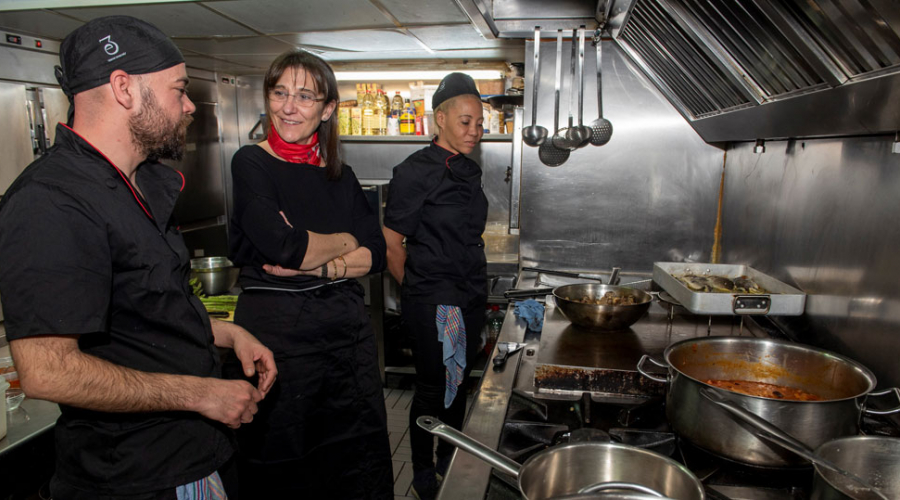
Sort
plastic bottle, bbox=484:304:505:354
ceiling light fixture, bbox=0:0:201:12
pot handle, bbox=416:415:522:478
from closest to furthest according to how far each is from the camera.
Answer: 1. pot handle, bbox=416:415:522:478
2. ceiling light fixture, bbox=0:0:201:12
3. plastic bottle, bbox=484:304:505:354

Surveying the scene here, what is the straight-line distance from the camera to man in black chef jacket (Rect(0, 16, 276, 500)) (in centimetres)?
96

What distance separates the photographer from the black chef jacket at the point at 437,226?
2.33 m

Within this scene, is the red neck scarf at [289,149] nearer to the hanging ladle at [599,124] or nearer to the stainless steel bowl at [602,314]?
the stainless steel bowl at [602,314]

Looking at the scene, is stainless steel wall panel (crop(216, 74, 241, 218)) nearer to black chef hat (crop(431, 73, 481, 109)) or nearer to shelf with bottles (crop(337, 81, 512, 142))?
shelf with bottles (crop(337, 81, 512, 142))

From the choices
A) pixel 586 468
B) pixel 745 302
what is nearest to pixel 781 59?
pixel 745 302

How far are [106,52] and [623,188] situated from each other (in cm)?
237

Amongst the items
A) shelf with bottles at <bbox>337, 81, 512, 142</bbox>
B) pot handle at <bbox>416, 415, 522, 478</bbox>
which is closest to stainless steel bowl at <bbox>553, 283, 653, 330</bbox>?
pot handle at <bbox>416, 415, 522, 478</bbox>

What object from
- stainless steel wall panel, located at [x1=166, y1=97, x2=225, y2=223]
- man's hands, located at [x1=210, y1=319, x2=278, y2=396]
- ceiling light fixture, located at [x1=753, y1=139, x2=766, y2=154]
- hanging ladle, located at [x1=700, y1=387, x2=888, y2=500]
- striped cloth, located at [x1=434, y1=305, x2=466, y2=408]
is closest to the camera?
hanging ladle, located at [x1=700, y1=387, x2=888, y2=500]

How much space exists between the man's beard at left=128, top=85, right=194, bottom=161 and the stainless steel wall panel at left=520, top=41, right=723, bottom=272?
1.98 meters

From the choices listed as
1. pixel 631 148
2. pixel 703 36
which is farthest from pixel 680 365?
pixel 631 148

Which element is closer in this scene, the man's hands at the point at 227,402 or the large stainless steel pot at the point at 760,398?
the large stainless steel pot at the point at 760,398

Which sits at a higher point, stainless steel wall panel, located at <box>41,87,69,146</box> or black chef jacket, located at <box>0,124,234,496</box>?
stainless steel wall panel, located at <box>41,87,69,146</box>

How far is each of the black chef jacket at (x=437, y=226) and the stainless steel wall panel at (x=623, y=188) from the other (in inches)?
25.6

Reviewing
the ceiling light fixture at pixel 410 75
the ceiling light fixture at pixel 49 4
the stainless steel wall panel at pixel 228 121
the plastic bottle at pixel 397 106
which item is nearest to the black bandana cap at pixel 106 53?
the ceiling light fixture at pixel 49 4
